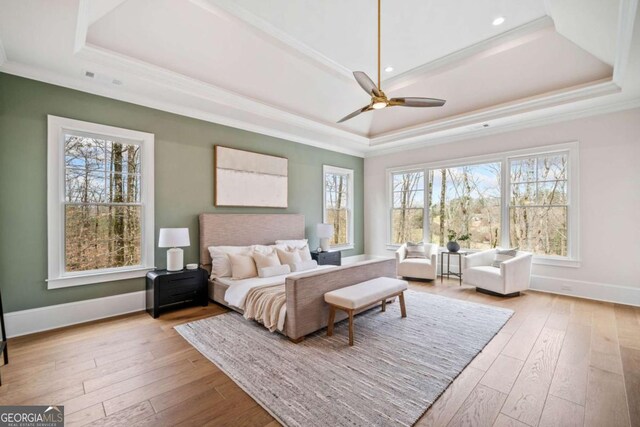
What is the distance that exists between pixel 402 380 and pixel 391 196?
5197mm

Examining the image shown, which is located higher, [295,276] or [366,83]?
[366,83]

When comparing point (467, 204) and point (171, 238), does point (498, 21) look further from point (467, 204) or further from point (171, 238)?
point (171, 238)

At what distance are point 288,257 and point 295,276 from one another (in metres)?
1.57

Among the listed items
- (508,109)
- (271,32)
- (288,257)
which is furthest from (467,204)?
(271,32)

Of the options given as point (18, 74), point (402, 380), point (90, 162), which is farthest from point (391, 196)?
point (18, 74)

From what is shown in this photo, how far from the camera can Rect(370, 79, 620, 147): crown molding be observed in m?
3.91

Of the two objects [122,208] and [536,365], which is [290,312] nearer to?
[536,365]

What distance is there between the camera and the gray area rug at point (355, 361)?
1944 millimetres

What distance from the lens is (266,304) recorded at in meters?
3.18

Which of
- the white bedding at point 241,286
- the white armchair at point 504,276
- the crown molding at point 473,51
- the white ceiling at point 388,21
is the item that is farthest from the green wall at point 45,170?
the white armchair at point 504,276

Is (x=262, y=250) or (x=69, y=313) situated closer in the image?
(x=69, y=313)

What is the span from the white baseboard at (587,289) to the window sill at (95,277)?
20.7 feet

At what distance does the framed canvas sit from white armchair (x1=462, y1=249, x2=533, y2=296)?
3674 mm

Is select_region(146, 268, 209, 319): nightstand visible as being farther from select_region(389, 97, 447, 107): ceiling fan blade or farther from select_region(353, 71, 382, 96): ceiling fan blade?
select_region(389, 97, 447, 107): ceiling fan blade
